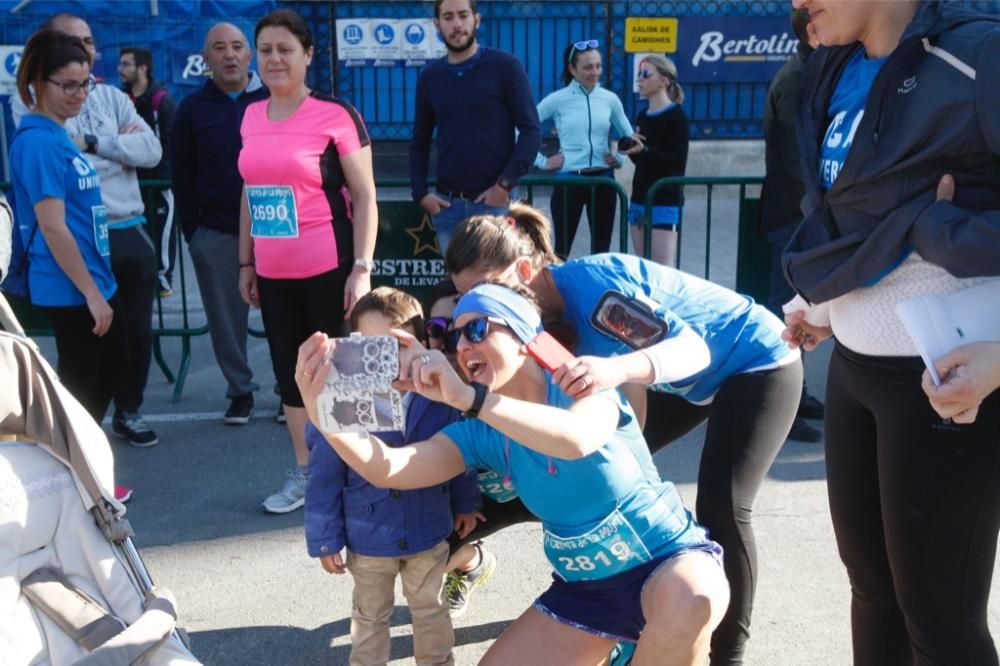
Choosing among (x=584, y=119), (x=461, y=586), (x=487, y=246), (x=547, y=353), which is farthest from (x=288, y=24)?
(x=584, y=119)

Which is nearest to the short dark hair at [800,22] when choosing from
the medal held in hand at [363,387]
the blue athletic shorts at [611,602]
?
the blue athletic shorts at [611,602]

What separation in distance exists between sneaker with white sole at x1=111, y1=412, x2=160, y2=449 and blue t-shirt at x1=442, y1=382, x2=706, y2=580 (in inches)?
132

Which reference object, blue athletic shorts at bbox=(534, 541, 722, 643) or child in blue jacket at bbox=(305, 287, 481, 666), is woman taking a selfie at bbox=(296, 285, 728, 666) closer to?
blue athletic shorts at bbox=(534, 541, 722, 643)

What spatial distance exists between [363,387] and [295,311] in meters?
2.37

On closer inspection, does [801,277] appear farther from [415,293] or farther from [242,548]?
[415,293]

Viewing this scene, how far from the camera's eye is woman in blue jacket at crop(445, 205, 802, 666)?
2838mm

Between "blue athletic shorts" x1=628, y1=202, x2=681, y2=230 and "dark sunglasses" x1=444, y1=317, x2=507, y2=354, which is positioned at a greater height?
"dark sunglasses" x1=444, y1=317, x2=507, y2=354

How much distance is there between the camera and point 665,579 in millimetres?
2602

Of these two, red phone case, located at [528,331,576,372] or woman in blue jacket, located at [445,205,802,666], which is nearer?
red phone case, located at [528,331,576,372]

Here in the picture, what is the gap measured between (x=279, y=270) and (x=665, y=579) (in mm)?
2523

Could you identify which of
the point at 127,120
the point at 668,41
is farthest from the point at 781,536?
the point at 668,41

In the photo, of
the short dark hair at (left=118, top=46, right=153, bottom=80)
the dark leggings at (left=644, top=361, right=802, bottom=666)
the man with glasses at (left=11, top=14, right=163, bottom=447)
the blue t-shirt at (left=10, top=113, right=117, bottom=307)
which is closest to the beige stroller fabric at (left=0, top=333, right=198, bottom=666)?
the dark leggings at (left=644, top=361, right=802, bottom=666)

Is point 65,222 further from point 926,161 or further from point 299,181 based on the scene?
point 926,161

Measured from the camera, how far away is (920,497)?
7.18 feet
